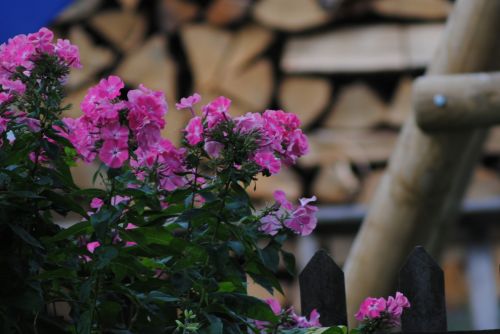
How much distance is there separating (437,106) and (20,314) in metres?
1.20

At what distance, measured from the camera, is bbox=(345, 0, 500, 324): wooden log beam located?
2.21 m

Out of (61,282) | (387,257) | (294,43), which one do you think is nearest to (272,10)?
(294,43)

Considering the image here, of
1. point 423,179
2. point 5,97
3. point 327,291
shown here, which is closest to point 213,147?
point 5,97

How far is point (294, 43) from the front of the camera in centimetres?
461

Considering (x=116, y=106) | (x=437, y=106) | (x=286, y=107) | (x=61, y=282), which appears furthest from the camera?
(x=286, y=107)

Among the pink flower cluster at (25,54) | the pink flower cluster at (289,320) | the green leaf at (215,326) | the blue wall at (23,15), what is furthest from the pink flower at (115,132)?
the blue wall at (23,15)

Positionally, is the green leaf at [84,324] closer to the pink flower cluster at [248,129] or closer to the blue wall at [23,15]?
the pink flower cluster at [248,129]

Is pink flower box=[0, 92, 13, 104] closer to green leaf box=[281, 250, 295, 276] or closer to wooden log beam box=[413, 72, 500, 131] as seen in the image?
green leaf box=[281, 250, 295, 276]

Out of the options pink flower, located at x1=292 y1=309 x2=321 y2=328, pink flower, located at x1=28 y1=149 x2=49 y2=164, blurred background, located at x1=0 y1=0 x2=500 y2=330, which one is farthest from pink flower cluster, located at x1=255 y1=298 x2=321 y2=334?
blurred background, located at x1=0 y1=0 x2=500 y2=330

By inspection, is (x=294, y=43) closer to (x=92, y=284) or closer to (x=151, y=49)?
(x=151, y=49)

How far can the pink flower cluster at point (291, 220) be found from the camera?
124 centimetres

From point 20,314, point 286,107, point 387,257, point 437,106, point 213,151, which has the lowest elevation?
point 20,314

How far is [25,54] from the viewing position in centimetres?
118

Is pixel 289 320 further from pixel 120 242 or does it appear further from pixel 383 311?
pixel 120 242
